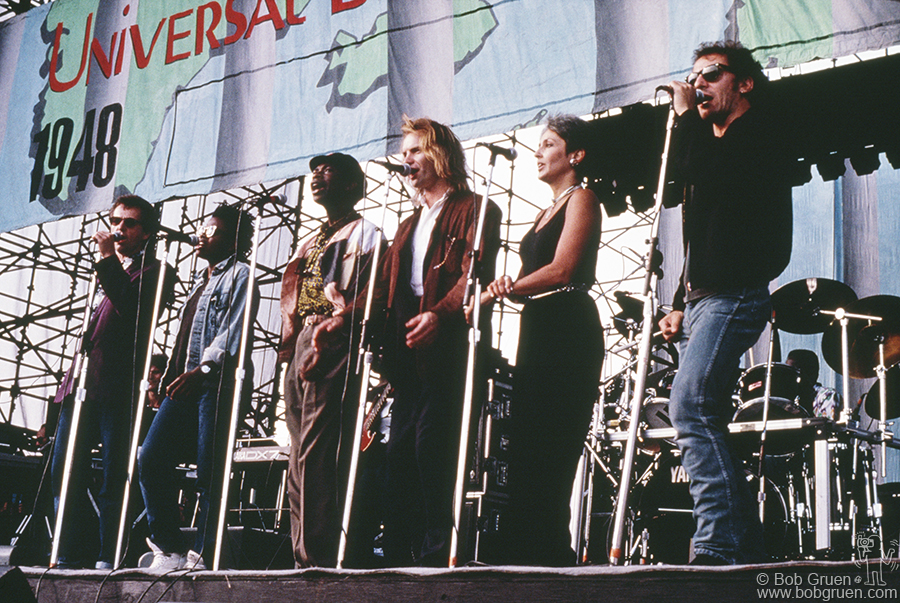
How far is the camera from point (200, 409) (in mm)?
3965

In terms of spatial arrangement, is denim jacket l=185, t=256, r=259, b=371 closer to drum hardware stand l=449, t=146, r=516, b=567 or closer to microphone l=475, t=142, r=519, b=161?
drum hardware stand l=449, t=146, r=516, b=567

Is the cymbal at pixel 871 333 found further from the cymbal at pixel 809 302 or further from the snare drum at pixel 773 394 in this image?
the snare drum at pixel 773 394

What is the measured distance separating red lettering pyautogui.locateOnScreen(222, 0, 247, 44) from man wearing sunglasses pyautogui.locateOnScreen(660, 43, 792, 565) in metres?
3.38

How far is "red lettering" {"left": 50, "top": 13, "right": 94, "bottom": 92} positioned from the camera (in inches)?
237

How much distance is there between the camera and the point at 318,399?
354 cm

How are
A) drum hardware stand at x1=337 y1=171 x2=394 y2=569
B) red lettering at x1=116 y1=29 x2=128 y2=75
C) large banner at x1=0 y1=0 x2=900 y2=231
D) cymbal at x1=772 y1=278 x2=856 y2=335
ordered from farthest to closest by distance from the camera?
1. red lettering at x1=116 y1=29 x2=128 y2=75
2. cymbal at x1=772 y1=278 x2=856 y2=335
3. large banner at x1=0 y1=0 x2=900 y2=231
4. drum hardware stand at x1=337 y1=171 x2=394 y2=569

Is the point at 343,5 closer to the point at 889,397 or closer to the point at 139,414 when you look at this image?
the point at 139,414

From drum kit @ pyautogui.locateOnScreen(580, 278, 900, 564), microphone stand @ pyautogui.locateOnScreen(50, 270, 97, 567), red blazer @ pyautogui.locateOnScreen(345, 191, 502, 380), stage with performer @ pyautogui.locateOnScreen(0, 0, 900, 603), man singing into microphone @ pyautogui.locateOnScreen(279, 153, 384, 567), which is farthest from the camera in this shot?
drum kit @ pyautogui.locateOnScreen(580, 278, 900, 564)

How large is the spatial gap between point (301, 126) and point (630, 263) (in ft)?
40.8

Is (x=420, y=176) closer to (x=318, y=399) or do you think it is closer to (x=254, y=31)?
(x=318, y=399)

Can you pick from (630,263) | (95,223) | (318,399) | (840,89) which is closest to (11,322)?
(95,223)

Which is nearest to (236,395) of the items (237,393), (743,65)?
(237,393)

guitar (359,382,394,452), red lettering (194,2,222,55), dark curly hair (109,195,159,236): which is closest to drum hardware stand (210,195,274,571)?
guitar (359,382,394,452)

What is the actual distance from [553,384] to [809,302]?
10.2 ft
